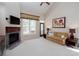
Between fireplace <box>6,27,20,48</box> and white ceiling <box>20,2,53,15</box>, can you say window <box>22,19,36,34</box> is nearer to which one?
white ceiling <box>20,2,53,15</box>

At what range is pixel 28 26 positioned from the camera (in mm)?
6949

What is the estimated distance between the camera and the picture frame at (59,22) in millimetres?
5805

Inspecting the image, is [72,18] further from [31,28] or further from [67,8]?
[31,28]

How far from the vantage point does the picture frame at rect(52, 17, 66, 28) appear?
5805mm

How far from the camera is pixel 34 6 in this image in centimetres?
652

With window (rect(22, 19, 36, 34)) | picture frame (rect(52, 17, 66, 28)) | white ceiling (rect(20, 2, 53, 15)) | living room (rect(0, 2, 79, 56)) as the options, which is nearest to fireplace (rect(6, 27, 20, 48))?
living room (rect(0, 2, 79, 56))

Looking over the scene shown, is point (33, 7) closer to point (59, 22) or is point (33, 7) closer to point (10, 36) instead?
point (59, 22)

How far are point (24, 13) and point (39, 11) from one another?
1.64 meters

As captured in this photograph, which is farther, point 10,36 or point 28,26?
point 28,26

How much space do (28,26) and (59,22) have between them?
2667 mm

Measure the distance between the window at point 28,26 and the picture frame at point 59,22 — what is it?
185 cm

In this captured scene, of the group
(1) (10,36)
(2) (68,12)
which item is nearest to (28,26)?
(1) (10,36)

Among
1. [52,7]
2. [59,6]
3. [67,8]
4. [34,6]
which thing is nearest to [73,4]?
[67,8]

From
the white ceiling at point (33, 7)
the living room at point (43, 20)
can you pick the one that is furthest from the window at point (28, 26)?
the white ceiling at point (33, 7)
